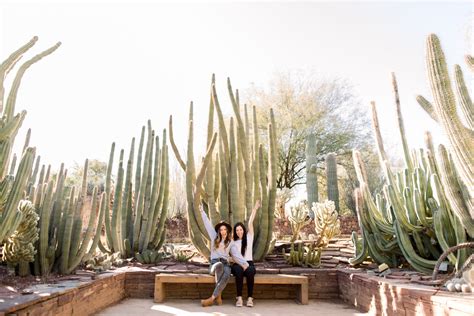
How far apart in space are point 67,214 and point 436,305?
402cm

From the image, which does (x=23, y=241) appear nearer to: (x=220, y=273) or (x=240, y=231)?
(x=220, y=273)

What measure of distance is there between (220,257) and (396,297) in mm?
2198

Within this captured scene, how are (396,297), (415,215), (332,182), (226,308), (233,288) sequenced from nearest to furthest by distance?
(396,297)
(226,308)
(415,215)
(233,288)
(332,182)

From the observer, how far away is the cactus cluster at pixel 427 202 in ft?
9.88

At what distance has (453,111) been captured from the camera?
2963 mm

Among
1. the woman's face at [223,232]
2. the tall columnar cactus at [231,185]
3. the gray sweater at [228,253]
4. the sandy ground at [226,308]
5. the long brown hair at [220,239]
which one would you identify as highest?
the tall columnar cactus at [231,185]

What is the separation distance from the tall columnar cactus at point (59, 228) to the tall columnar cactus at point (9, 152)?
755 millimetres

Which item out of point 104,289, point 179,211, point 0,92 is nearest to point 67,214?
point 104,289

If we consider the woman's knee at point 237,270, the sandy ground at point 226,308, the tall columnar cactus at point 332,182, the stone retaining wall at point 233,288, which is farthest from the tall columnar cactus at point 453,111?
the tall columnar cactus at point 332,182

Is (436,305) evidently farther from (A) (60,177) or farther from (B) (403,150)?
(A) (60,177)

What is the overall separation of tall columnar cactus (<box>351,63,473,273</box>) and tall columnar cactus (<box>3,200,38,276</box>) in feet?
13.2

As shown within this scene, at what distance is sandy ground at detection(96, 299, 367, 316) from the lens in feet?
13.7

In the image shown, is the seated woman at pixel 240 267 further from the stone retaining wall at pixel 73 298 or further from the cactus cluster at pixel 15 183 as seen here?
the cactus cluster at pixel 15 183

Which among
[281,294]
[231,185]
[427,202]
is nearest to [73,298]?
[281,294]
